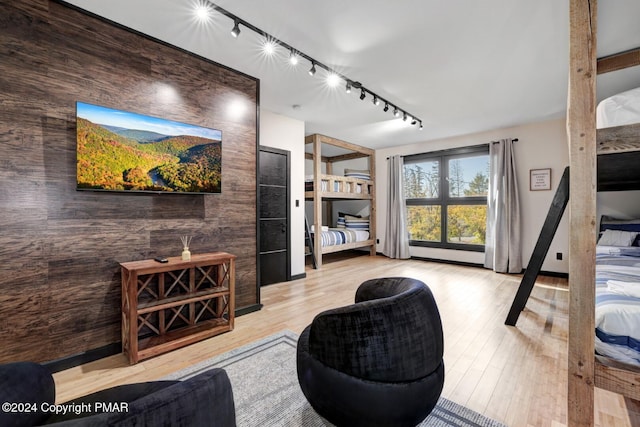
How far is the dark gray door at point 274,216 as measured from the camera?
3.79m

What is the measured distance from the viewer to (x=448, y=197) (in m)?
5.41

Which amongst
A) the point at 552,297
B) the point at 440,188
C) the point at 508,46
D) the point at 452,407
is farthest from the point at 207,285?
the point at 440,188

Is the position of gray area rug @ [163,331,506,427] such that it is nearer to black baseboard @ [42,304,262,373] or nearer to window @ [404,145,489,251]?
black baseboard @ [42,304,262,373]

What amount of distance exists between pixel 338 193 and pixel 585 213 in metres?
4.15

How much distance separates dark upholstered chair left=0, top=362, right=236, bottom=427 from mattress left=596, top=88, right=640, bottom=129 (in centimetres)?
242

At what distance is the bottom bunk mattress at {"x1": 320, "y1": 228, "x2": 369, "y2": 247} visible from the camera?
5.22 meters

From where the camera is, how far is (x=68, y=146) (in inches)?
75.2

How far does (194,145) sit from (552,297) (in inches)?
172

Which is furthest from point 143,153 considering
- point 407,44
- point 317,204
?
point 317,204

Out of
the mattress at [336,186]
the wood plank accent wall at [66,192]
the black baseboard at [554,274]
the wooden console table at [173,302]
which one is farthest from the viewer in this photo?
the mattress at [336,186]

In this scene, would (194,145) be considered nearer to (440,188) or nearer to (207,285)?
(207,285)

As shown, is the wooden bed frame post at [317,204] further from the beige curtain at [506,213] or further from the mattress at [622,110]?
the mattress at [622,110]

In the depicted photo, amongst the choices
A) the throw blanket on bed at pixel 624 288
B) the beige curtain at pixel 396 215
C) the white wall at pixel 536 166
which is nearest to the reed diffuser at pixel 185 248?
the throw blanket on bed at pixel 624 288

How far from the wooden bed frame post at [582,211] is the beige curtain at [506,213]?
3.73 metres
